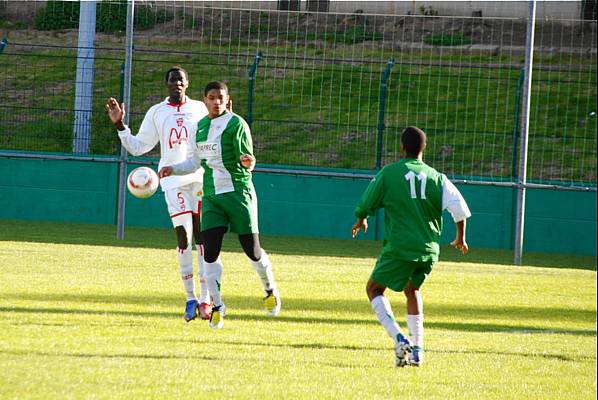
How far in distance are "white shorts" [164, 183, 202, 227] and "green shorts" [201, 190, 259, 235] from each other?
638mm

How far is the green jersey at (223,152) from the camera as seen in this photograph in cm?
938

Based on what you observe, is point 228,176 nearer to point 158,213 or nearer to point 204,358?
point 204,358

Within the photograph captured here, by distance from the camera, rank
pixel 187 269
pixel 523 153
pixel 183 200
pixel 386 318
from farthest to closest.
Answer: pixel 523 153
pixel 183 200
pixel 187 269
pixel 386 318

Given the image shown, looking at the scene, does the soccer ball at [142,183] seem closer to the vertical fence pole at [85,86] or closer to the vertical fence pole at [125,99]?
the vertical fence pole at [125,99]

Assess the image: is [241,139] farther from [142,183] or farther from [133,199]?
[133,199]

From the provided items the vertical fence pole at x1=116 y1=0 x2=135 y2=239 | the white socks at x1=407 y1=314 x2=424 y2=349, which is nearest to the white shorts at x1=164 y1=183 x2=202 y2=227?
the white socks at x1=407 y1=314 x2=424 y2=349

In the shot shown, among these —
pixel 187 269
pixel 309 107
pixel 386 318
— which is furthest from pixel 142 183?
pixel 309 107

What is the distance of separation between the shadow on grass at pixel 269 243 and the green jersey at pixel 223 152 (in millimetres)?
7727

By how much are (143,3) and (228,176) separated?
10921 mm

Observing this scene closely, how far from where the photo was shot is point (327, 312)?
10.7 metres

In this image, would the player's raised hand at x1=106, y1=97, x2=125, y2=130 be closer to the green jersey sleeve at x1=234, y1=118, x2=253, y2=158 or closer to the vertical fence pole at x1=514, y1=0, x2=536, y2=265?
the green jersey sleeve at x1=234, y1=118, x2=253, y2=158

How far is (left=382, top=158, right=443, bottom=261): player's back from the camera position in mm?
8125

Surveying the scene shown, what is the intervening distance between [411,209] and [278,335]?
169cm

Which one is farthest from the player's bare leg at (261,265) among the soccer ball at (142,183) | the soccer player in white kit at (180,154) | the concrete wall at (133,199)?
the concrete wall at (133,199)
